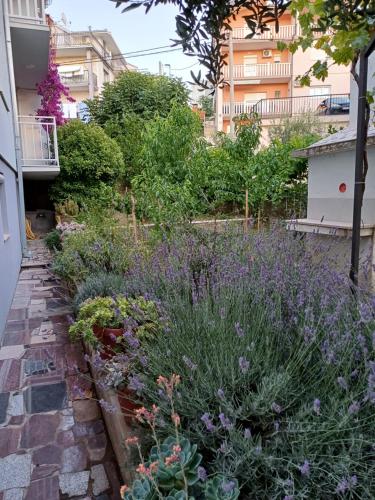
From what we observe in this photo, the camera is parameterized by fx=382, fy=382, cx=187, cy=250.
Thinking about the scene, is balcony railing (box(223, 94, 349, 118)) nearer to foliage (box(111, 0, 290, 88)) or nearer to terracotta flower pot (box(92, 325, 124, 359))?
terracotta flower pot (box(92, 325, 124, 359))

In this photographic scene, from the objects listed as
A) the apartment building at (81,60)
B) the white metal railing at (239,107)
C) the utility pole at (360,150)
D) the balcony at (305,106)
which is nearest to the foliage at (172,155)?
the utility pole at (360,150)

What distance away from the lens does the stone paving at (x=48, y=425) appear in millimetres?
2115

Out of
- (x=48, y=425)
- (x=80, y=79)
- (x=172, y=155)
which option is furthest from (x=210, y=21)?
(x=80, y=79)

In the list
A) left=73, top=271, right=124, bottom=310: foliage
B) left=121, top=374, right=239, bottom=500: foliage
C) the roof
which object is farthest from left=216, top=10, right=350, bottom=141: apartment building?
left=121, top=374, right=239, bottom=500: foliage

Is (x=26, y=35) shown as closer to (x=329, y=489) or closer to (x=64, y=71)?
(x=329, y=489)

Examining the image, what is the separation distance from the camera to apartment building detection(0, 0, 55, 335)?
6.58m

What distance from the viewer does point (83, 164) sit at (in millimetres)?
10906

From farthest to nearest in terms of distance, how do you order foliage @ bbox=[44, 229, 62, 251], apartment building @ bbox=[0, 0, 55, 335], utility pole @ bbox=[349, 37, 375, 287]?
foliage @ bbox=[44, 229, 62, 251] < apartment building @ bbox=[0, 0, 55, 335] < utility pole @ bbox=[349, 37, 375, 287]

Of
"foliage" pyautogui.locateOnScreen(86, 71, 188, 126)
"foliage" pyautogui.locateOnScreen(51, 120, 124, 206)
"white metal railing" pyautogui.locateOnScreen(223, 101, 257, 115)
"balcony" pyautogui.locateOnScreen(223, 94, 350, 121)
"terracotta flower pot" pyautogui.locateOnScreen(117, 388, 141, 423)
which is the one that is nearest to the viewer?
"terracotta flower pot" pyautogui.locateOnScreen(117, 388, 141, 423)

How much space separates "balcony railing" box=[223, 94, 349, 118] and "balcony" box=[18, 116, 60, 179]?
14804 millimetres

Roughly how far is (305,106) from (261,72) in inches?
190

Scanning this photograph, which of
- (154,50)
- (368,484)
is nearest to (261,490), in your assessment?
(368,484)

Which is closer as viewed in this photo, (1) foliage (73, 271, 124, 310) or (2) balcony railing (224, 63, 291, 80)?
(1) foliage (73, 271, 124, 310)

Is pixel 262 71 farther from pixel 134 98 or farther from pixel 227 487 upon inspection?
pixel 227 487
